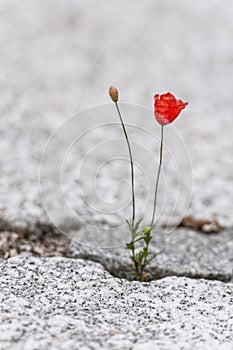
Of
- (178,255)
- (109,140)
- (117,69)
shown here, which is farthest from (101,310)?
(117,69)

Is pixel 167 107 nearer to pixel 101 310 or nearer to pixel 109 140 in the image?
pixel 101 310

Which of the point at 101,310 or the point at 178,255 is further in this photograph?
the point at 178,255

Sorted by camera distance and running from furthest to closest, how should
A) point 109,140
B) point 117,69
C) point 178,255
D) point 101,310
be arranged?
1. point 117,69
2. point 109,140
3. point 178,255
4. point 101,310

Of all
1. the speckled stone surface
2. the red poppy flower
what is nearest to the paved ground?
the speckled stone surface

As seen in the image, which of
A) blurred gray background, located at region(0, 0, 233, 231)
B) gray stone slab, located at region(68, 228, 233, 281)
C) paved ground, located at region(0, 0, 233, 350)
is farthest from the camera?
blurred gray background, located at region(0, 0, 233, 231)

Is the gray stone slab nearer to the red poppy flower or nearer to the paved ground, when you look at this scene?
the paved ground
